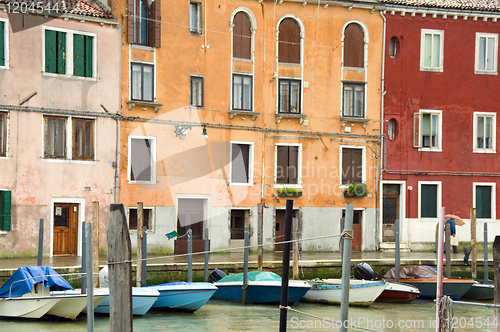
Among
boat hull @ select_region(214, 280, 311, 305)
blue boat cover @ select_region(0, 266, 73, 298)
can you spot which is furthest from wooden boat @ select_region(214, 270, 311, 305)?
blue boat cover @ select_region(0, 266, 73, 298)

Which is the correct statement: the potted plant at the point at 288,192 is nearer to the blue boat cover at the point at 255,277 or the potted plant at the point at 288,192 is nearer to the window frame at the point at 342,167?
the window frame at the point at 342,167

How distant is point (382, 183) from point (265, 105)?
5.40 metres

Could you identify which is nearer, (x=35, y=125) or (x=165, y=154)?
(x=35, y=125)

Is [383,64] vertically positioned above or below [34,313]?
above

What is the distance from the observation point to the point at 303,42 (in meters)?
25.0

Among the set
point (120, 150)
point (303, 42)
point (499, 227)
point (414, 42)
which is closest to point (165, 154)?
point (120, 150)

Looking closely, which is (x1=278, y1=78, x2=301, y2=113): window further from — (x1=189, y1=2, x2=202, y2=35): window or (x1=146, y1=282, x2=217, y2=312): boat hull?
(x1=146, y1=282, x2=217, y2=312): boat hull

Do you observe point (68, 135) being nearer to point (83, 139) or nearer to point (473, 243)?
point (83, 139)

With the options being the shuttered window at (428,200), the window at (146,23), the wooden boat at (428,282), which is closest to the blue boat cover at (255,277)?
the wooden boat at (428,282)

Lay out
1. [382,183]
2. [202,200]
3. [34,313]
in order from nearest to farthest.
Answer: [34,313], [202,200], [382,183]

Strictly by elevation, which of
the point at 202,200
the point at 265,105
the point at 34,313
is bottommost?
the point at 34,313

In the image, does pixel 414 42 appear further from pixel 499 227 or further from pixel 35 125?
pixel 35 125

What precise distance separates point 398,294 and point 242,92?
9.43m

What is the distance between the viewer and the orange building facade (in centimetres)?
2273
